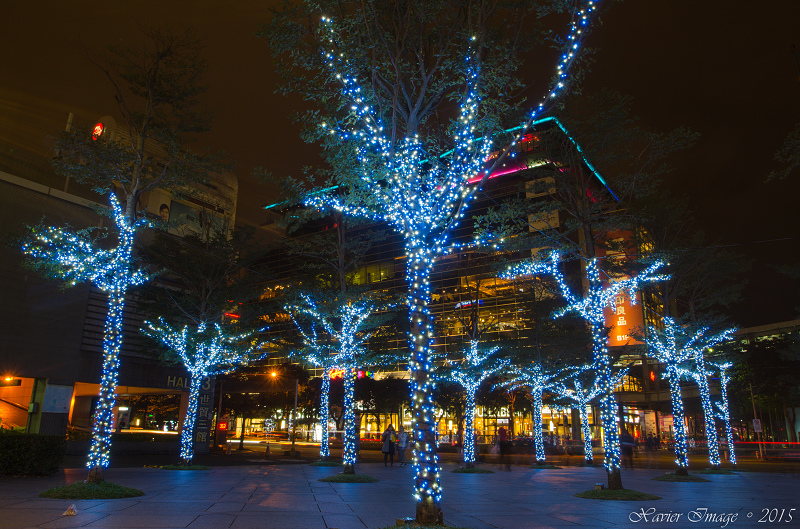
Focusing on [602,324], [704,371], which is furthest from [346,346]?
[704,371]

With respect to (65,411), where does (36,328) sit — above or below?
above

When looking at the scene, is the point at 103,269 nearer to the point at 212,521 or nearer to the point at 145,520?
the point at 145,520

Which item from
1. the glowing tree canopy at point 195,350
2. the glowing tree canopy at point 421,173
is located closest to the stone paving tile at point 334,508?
the glowing tree canopy at point 421,173

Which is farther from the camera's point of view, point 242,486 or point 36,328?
point 36,328

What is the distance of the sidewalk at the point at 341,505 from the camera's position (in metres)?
7.99

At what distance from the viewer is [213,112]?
14.3 m

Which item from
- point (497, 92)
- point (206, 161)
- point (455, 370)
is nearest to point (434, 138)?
point (497, 92)

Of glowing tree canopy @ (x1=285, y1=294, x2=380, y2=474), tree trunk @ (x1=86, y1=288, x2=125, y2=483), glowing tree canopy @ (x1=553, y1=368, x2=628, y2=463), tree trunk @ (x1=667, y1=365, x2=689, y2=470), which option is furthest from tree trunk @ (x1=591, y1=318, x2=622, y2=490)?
glowing tree canopy @ (x1=553, y1=368, x2=628, y2=463)

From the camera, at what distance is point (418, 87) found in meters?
10.9

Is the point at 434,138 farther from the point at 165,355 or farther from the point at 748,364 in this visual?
the point at 748,364

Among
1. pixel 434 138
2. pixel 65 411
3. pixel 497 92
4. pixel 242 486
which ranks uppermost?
pixel 497 92

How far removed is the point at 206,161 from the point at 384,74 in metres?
6.27

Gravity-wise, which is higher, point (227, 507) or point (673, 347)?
point (673, 347)

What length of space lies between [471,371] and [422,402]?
16819mm
